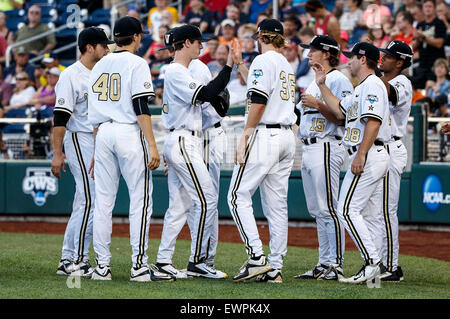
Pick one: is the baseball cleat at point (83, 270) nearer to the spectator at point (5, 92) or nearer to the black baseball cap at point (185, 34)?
the black baseball cap at point (185, 34)

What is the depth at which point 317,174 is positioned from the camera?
7.48 metres

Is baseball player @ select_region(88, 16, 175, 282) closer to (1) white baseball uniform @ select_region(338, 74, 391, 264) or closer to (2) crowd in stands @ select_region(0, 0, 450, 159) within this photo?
(1) white baseball uniform @ select_region(338, 74, 391, 264)

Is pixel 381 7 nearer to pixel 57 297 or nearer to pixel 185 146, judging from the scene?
pixel 185 146

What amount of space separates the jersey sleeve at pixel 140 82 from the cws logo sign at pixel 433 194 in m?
6.47

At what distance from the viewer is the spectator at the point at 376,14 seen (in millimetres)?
14554

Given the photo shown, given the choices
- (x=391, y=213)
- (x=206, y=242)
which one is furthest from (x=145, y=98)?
(x=391, y=213)

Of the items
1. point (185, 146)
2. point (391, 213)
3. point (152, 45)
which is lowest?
point (391, 213)

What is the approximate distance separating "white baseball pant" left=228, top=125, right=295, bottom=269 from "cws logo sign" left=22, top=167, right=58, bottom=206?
7178 mm

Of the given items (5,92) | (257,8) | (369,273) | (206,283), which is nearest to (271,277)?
(206,283)

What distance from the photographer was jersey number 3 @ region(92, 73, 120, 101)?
680 centimetres

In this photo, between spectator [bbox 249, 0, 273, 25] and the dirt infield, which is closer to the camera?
the dirt infield

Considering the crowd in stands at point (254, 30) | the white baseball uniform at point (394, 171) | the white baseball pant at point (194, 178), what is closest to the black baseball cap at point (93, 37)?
the white baseball pant at point (194, 178)

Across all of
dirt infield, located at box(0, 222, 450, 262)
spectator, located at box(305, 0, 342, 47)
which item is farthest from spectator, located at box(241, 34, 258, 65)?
dirt infield, located at box(0, 222, 450, 262)

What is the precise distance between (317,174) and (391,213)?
0.80 meters
